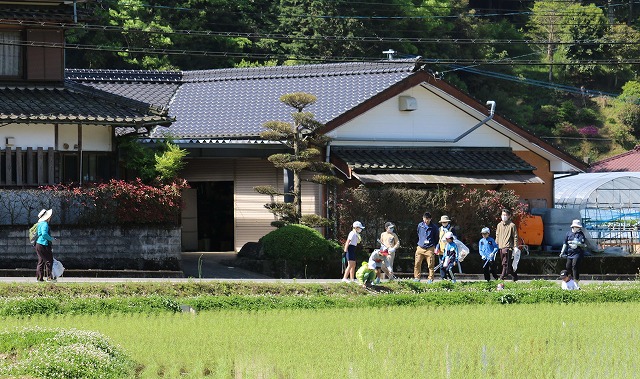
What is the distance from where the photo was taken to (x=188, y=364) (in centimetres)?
1429

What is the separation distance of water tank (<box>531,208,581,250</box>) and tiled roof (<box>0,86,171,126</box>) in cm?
1113

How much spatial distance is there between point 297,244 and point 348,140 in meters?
4.88

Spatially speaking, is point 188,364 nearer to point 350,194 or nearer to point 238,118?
point 350,194

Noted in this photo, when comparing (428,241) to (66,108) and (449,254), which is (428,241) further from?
(66,108)

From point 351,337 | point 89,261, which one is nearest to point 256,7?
point 89,261

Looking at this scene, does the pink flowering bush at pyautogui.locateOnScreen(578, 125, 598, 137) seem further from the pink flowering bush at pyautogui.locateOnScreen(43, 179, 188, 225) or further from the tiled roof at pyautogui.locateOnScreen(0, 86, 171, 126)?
the pink flowering bush at pyautogui.locateOnScreen(43, 179, 188, 225)

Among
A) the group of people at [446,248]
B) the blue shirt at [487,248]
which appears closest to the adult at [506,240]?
the group of people at [446,248]

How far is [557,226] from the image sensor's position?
32.6 meters

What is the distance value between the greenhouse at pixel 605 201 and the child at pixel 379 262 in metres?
11.4

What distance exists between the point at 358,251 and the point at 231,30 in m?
27.2

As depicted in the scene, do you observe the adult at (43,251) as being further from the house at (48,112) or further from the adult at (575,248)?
the adult at (575,248)

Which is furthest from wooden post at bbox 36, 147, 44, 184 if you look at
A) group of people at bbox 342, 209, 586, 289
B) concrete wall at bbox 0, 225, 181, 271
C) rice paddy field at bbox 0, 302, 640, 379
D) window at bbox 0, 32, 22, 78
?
rice paddy field at bbox 0, 302, 640, 379

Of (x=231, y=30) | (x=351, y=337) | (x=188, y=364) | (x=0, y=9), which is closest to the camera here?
(x=188, y=364)

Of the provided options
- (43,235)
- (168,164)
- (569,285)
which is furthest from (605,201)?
(43,235)
